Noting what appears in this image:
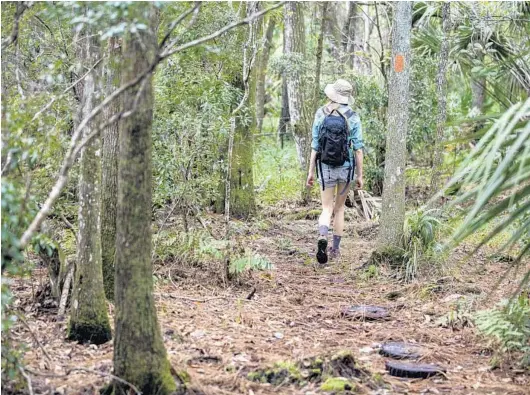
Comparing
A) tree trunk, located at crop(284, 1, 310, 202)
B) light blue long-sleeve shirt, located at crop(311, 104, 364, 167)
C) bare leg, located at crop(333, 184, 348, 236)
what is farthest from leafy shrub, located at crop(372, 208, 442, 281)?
tree trunk, located at crop(284, 1, 310, 202)

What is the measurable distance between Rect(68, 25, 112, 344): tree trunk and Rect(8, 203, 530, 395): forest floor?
13cm

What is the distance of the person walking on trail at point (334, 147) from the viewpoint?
8047 millimetres

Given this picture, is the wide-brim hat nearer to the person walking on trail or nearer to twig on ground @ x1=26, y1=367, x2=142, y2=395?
the person walking on trail

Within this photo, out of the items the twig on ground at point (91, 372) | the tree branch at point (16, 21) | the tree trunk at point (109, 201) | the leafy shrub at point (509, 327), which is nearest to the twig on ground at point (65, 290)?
the tree trunk at point (109, 201)

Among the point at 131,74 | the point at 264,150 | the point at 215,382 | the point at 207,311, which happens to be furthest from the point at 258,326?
the point at 264,150

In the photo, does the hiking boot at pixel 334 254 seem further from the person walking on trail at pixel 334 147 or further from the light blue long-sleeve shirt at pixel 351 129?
the light blue long-sleeve shirt at pixel 351 129

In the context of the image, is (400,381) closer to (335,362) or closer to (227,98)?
(335,362)

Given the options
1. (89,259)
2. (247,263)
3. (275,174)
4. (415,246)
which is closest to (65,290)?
(89,259)

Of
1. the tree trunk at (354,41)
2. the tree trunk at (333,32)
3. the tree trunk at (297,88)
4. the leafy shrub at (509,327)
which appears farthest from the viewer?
the tree trunk at (333,32)

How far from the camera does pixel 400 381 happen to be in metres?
4.73

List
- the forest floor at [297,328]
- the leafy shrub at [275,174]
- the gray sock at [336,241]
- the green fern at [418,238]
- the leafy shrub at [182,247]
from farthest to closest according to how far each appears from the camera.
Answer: the leafy shrub at [275,174] → the gray sock at [336,241] → the green fern at [418,238] → the leafy shrub at [182,247] → the forest floor at [297,328]

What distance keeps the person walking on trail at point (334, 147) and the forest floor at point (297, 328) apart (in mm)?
741

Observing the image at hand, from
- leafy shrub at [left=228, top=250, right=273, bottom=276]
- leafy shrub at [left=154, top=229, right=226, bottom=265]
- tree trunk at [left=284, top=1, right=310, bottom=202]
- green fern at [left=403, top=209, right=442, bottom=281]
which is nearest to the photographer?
leafy shrub at [left=228, top=250, right=273, bottom=276]

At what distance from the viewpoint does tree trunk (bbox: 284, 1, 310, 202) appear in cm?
1278
